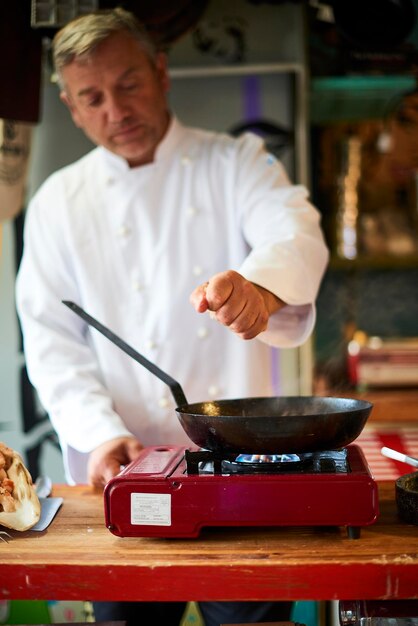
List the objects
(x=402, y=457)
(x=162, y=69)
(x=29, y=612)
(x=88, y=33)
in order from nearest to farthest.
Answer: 1. (x=402, y=457)
2. (x=88, y=33)
3. (x=162, y=69)
4. (x=29, y=612)

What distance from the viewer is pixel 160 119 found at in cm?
210

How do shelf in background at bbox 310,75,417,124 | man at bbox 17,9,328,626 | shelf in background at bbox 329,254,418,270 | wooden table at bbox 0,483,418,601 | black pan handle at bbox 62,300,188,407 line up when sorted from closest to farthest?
wooden table at bbox 0,483,418,601, black pan handle at bbox 62,300,188,407, man at bbox 17,9,328,626, shelf in background at bbox 310,75,417,124, shelf in background at bbox 329,254,418,270

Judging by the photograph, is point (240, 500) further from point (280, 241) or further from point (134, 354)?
point (280, 241)

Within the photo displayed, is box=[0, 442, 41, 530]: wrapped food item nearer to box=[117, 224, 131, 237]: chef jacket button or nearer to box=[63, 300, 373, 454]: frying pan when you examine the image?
box=[63, 300, 373, 454]: frying pan

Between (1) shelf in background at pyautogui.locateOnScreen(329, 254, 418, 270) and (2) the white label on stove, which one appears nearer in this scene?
(2) the white label on stove

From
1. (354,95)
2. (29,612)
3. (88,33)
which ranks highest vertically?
(88,33)

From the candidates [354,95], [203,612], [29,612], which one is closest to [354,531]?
[203,612]

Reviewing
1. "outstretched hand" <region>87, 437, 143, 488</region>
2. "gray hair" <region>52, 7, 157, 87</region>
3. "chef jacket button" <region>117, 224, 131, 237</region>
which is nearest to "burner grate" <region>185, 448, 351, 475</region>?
"outstretched hand" <region>87, 437, 143, 488</region>

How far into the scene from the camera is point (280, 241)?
1.75 m

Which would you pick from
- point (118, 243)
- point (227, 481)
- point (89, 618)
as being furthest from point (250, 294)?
point (89, 618)

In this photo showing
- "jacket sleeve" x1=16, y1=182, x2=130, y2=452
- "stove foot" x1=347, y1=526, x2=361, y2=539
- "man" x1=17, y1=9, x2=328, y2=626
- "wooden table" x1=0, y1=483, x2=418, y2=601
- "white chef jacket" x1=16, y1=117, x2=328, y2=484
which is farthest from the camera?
"white chef jacket" x1=16, y1=117, x2=328, y2=484

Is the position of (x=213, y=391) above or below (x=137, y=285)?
below

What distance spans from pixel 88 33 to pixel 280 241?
0.71 metres

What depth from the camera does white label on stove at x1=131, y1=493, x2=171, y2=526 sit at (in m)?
1.24
